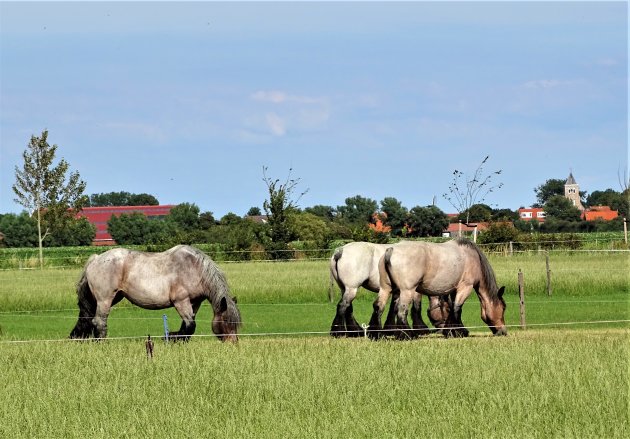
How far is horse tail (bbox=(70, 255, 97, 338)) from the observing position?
60.9ft

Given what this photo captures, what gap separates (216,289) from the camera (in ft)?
58.7

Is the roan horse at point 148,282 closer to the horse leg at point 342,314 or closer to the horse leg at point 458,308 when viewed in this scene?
the horse leg at point 342,314

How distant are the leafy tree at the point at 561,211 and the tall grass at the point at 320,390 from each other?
90.6 m

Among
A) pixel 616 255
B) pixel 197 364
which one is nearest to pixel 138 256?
pixel 197 364

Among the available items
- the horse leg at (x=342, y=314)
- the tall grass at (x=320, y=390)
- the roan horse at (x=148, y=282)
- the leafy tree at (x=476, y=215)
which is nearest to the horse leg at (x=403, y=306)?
the horse leg at (x=342, y=314)

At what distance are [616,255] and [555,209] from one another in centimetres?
7906

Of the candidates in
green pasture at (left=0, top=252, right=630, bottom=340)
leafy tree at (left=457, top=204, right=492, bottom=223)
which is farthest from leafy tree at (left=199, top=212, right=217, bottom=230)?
green pasture at (left=0, top=252, right=630, bottom=340)

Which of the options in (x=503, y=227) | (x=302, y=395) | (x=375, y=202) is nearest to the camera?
(x=302, y=395)

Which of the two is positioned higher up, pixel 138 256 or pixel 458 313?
pixel 138 256

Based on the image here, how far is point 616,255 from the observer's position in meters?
38.3

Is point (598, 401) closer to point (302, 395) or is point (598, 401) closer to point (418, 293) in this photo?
point (302, 395)

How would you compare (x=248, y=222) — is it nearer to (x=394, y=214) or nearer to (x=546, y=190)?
(x=394, y=214)

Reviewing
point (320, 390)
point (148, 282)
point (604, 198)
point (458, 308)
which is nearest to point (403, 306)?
point (458, 308)

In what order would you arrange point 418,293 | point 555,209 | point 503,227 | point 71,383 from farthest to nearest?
point 555,209
point 503,227
point 418,293
point 71,383
